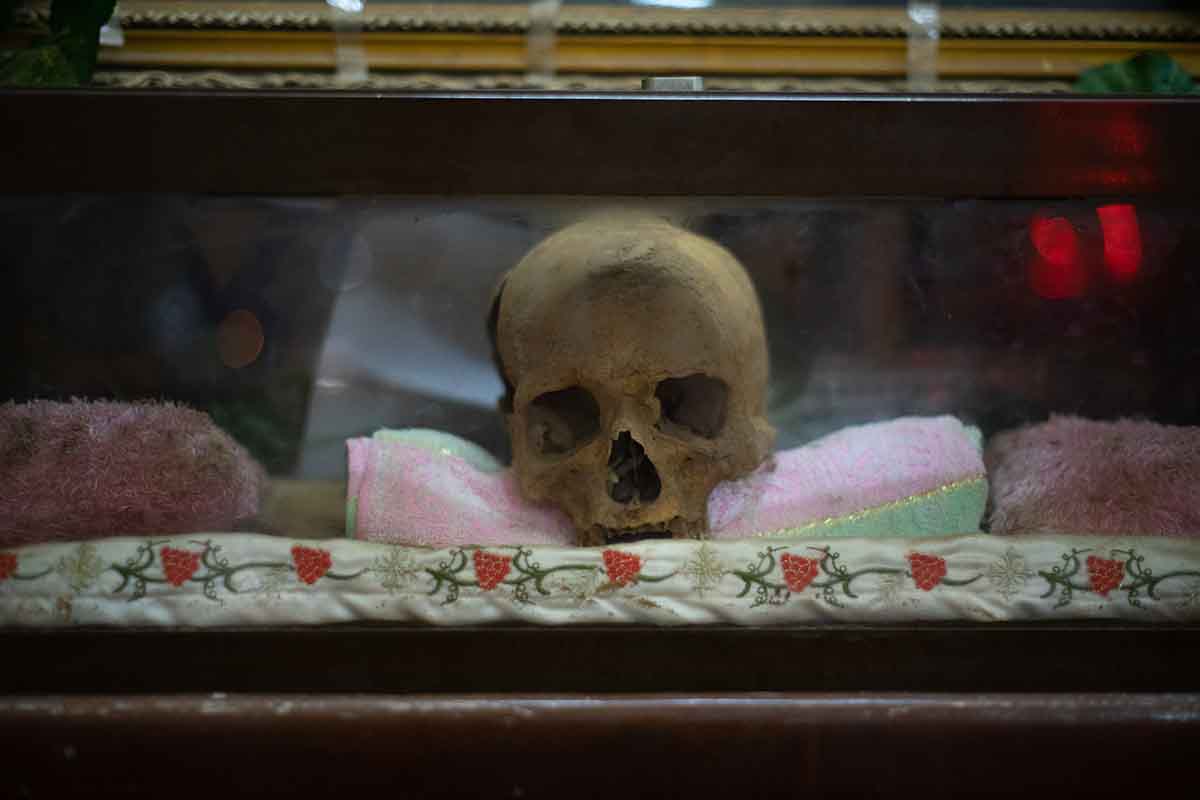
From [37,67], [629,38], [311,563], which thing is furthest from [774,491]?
[37,67]

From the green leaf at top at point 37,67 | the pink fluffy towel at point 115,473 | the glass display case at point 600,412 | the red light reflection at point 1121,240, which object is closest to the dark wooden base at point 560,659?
the glass display case at point 600,412

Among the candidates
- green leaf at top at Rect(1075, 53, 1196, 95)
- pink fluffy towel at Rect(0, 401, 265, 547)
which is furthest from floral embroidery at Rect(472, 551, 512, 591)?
green leaf at top at Rect(1075, 53, 1196, 95)

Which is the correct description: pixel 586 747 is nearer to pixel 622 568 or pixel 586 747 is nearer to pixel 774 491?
pixel 622 568

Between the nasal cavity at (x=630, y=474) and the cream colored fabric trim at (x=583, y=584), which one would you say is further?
the nasal cavity at (x=630, y=474)

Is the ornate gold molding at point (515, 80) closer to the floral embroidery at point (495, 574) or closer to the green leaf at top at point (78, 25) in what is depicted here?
the green leaf at top at point (78, 25)

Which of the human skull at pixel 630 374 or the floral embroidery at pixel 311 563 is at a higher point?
the human skull at pixel 630 374

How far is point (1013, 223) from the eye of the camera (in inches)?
42.6

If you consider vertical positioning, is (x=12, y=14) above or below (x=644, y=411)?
above

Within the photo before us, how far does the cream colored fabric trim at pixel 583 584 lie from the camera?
106cm

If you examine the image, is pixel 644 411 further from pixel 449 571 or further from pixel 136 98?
pixel 136 98

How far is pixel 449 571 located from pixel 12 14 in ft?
3.84

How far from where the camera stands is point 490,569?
1.07m

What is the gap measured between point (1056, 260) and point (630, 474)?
1.51ft

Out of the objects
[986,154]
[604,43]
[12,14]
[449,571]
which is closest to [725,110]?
[986,154]
